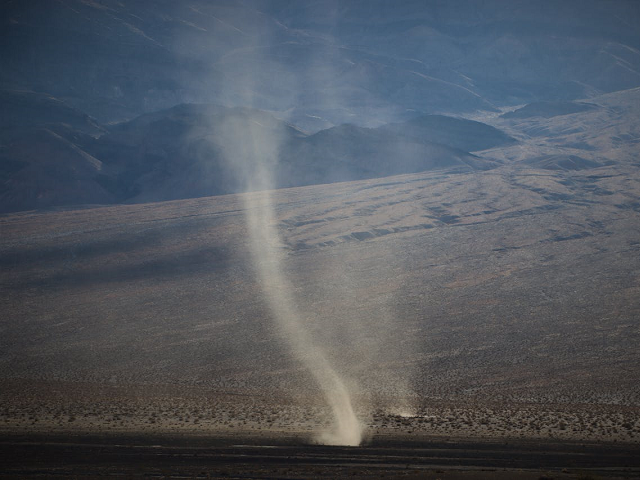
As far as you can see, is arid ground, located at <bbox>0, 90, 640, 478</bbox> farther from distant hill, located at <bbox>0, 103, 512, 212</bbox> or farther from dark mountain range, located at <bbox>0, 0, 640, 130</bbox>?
dark mountain range, located at <bbox>0, 0, 640, 130</bbox>

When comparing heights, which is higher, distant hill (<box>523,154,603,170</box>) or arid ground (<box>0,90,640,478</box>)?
distant hill (<box>523,154,603,170</box>)

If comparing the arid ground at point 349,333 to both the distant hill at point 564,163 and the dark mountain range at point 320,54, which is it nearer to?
the distant hill at point 564,163

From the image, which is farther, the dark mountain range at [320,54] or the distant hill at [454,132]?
the dark mountain range at [320,54]

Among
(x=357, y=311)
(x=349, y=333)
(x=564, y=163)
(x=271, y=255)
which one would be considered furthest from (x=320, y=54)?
(x=349, y=333)

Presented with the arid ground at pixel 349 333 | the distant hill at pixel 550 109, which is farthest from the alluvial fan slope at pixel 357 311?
the distant hill at pixel 550 109

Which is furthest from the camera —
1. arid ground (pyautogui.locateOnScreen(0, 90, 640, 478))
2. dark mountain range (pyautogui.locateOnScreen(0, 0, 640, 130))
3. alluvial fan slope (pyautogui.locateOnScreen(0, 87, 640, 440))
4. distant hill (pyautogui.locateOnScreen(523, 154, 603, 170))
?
dark mountain range (pyautogui.locateOnScreen(0, 0, 640, 130))

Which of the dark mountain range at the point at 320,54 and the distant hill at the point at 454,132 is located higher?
the dark mountain range at the point at 320,54

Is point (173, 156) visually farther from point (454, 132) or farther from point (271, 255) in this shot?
point (454, 132)

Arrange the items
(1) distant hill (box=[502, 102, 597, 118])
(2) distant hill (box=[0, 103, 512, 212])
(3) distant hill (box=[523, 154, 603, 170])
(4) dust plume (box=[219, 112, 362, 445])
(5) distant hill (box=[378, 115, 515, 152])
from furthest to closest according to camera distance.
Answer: (1) distant hill (box=[502, 102, 597, 118]) → (5) distant hill (box=[378, 115, 515, 152]) → (2) distant hill (box=[0, 103, 512, 212]) → (3) distant hill (box=[523, 154, 603, 170]) → (4) dust plume (box=[219, 112, 362, 445])

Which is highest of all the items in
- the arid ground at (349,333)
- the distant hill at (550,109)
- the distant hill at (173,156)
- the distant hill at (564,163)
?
the distant hill at (550,109)

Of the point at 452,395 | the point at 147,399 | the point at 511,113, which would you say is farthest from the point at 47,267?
the point at 511,113

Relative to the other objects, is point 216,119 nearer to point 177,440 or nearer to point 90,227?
point 90,227

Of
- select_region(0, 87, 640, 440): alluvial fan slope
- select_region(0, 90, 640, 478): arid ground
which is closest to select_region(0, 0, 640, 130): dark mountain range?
select_region(0, 87, 640, 440): alluvial fan slope
